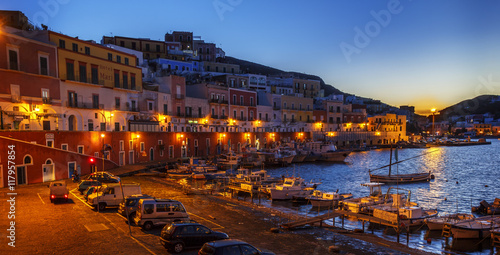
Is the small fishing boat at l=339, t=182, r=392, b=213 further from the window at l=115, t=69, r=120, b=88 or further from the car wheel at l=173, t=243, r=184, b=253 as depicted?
the window at l=115, t=69, r=120, b=88

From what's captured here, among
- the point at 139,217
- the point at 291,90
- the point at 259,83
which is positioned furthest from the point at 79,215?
the point at 291,90

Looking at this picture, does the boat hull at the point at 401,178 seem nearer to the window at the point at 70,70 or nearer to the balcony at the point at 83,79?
the balcony at the point at 83,79

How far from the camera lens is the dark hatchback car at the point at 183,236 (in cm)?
1145

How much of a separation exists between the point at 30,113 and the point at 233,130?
37648mm

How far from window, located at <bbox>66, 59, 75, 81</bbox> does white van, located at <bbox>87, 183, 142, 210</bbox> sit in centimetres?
2164

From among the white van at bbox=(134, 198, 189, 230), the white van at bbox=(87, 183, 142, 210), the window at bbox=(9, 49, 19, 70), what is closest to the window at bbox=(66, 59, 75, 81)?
the window at bbox=(9, 49, 19, 70)

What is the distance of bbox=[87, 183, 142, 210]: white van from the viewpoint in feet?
58.7

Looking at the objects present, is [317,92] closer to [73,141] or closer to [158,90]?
[158,90]

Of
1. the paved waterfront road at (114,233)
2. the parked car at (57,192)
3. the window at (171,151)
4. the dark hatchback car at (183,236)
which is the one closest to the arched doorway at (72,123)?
the window at (171,151)

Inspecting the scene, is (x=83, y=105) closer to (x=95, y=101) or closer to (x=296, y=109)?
(x=95, y=101)

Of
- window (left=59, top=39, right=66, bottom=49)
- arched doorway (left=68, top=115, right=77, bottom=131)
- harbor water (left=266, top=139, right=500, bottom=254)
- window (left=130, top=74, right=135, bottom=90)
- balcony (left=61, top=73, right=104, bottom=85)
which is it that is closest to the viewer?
harbor water (left=266, top=139, right=500, bottom=254)

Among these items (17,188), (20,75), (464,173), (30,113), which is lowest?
(464,173)

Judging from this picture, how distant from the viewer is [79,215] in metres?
16.6

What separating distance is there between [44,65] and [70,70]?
3351 millimetres
